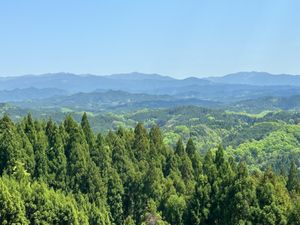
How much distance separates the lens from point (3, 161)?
183 feet

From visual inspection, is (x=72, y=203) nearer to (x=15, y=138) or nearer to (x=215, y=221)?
(x=15, y=138)

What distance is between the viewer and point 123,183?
6406cm

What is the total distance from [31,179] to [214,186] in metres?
20.8

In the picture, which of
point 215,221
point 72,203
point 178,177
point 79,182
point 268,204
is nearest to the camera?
point 268,204

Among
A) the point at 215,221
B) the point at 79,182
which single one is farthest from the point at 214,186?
the point at 79,182

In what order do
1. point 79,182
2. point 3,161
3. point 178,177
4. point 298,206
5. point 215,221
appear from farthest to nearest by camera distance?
point 178,177 → point 79,182 → point 3,161 → point 215,221 → point 298,206

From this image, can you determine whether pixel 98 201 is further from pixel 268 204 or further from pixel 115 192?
pixel 268 204

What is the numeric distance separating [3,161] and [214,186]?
23.0 meters

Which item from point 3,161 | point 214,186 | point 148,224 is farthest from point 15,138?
point 214,186

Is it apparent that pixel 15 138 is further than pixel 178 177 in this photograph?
No

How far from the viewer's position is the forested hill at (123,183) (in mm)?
45250

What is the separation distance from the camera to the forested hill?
4525 cm

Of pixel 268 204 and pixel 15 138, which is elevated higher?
pixel 15 138

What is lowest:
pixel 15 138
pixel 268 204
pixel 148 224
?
pixel 148 224
